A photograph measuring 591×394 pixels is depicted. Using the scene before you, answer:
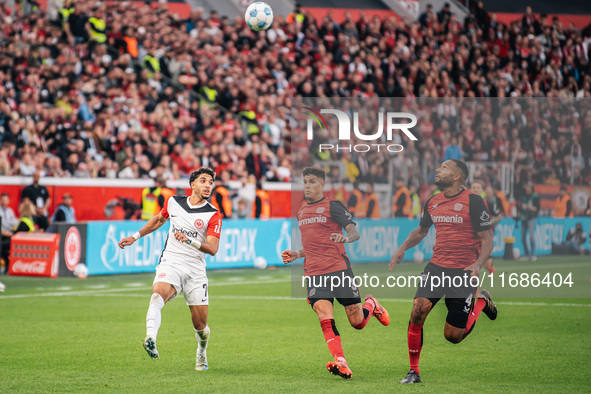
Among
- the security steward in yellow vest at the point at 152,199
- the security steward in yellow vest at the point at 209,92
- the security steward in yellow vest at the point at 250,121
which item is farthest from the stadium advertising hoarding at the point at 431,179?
the security steward in yellow vest at the point at 152,199

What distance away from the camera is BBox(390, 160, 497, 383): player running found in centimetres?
840

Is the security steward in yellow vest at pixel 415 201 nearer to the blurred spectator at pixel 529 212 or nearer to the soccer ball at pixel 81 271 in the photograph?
the blurred spectator at pixel 529 212

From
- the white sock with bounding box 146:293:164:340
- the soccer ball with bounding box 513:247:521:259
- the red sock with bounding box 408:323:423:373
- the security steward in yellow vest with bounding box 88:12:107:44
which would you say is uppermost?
the security steward in yellow vest with bounding box 88:12:107:44

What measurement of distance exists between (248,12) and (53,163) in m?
5.99

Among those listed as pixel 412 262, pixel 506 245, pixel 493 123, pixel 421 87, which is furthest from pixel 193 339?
pixel 421 87

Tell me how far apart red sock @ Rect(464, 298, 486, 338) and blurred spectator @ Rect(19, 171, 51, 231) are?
37.0ft

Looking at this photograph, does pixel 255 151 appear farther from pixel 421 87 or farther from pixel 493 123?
pixel 421 87

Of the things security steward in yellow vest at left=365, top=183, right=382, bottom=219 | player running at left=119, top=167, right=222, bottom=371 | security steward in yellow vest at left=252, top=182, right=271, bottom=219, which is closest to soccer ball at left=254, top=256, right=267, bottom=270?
security steward in yellow vest at left=252, top=182, right=271, bottom=219

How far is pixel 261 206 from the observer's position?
21906 millimetres

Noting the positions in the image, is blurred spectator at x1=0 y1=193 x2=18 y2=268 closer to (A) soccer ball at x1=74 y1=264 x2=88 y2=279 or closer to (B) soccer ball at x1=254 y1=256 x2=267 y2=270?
(A) soccer ball at x1=74 y1=264 x2=88 y2=279

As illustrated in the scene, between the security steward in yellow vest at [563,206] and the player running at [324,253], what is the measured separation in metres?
7.89

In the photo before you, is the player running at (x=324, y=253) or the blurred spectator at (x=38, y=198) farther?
the blurred spectator at (x=38, y=198)

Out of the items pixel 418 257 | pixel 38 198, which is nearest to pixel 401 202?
pixel 418 257

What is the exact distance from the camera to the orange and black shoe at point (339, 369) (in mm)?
8234
